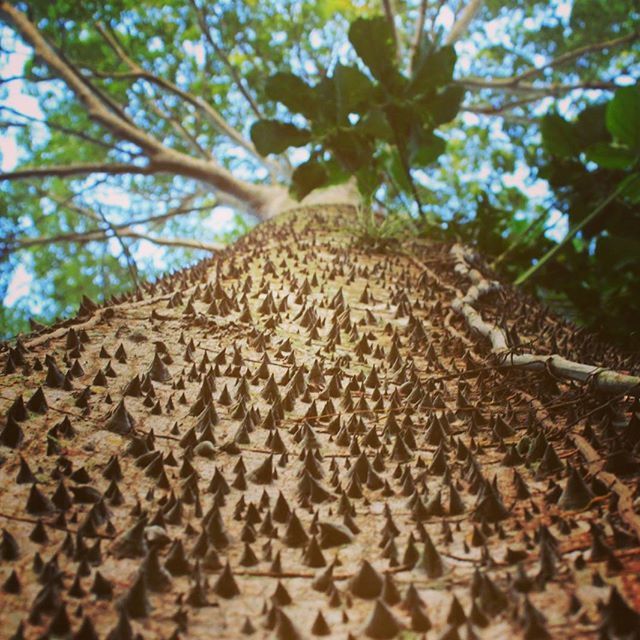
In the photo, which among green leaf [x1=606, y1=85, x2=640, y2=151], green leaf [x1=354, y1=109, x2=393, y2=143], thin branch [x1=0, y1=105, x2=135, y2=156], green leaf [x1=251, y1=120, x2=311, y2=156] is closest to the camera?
green leaf [x1=606, y1=85, x2=640, y2=151]

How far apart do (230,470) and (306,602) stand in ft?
1.90

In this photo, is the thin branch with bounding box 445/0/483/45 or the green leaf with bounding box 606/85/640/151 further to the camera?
the thin branch with bounding box 445/0/483/45

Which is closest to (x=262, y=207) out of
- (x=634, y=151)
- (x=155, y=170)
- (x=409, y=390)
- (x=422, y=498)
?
(x=155, y=170)

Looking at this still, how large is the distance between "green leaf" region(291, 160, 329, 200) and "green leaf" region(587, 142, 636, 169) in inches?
78.3

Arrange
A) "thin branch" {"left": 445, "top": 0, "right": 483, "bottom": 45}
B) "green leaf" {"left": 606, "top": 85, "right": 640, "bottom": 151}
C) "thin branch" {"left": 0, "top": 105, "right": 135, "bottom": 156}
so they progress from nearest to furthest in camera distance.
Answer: "green leaf" {"left": 606, "top": 85, "right": 640, "bottom": 151}
"thin branch" {"left": 0, "top": 105, "right": 135, "bottom": 156}
"thin branch" {"left": 445, "top": 0, "right": 483, "bottom": 45}

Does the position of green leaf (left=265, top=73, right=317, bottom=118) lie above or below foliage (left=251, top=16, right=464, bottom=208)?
above

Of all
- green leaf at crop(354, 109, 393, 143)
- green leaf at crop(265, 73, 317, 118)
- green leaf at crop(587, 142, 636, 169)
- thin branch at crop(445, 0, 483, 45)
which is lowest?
green leaf at crop(587, 142, 636, 169)

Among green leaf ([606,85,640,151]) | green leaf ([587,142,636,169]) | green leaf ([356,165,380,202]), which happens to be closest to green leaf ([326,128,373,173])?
green leaf ([356,165,380,202])

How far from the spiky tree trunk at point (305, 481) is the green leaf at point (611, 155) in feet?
5.39

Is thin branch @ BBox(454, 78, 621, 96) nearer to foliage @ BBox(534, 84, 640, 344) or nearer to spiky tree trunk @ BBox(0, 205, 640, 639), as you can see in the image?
foliage @ BBox(534, 84, 640, 344)

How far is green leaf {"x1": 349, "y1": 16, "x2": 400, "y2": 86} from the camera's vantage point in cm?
418

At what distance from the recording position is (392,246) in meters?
4.92

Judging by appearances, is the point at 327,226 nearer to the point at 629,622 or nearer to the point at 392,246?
the point at 392,246

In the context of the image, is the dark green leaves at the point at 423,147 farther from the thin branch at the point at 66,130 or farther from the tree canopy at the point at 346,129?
the thin branch at the point at 66,130
